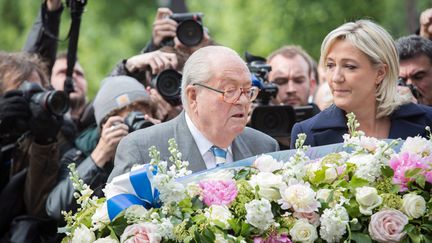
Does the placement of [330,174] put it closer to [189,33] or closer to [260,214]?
[260,214]

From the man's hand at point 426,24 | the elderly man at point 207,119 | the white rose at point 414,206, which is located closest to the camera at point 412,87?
the man's hand at point 426,24

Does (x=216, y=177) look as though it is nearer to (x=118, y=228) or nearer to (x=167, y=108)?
(x=118, y=228)

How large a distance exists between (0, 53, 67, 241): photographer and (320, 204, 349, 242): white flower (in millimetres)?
3165

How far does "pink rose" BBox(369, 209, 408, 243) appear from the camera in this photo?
3957 mm

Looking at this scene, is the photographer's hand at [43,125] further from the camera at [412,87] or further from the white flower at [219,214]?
the white flower at [219,214]

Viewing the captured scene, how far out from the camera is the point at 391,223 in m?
3.98

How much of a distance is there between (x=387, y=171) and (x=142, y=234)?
974mm

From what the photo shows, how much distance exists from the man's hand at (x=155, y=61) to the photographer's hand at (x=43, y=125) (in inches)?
25.4

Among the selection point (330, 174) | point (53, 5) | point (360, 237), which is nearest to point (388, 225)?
point (360, 237)

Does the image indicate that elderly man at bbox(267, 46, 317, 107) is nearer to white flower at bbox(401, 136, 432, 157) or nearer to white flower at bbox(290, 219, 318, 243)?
white flower at bbox(401, 136, 432, 157)

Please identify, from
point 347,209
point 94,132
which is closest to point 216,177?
point 347,209

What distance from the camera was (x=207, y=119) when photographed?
17.3ft

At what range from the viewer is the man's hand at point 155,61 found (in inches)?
271

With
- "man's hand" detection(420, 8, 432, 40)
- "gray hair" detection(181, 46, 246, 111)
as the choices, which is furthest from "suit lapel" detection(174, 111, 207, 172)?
"man's hand" detection(420, 8, 432, 40)
